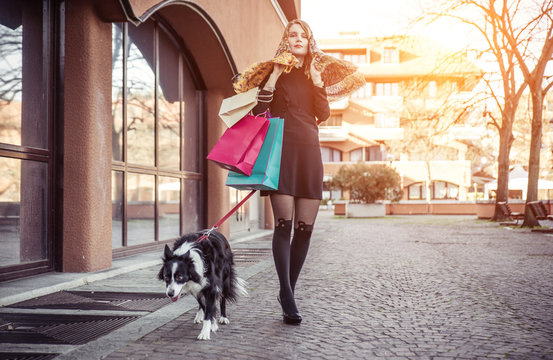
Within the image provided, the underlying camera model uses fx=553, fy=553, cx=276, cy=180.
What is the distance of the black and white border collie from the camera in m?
3.49

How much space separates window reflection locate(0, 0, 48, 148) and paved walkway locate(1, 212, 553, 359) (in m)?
1.88

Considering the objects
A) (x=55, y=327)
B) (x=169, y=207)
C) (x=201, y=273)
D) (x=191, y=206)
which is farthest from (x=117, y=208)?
(x=201, y=273)

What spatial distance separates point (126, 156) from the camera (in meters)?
8.31

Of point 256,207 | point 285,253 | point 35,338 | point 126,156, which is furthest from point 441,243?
point 35,338

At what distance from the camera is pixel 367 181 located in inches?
1187

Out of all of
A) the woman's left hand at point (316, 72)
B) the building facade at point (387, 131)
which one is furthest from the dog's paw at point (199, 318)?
the building facade at point (387, 131)

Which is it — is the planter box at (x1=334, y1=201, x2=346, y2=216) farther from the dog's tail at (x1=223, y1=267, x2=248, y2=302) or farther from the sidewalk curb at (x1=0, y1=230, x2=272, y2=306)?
the dog's tail at (x1=223, y1=267, x2=248, y2=302)

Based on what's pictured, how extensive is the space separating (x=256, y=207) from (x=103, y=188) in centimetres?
963

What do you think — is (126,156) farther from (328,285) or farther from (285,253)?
(285,253)

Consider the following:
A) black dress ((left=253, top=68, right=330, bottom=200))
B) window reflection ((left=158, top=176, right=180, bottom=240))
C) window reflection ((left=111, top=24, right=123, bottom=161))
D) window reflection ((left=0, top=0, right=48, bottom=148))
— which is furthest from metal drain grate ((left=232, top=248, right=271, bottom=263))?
black dress ((left=253, top=68, right=330, bottom=200))

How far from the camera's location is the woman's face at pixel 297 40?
4148 millimetres

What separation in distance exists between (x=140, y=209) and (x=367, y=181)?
22.5 metres

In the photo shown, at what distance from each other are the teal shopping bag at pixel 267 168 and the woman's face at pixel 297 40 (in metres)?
0.55

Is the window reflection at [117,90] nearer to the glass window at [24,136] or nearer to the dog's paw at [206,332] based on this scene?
the glass window at [24,136]
